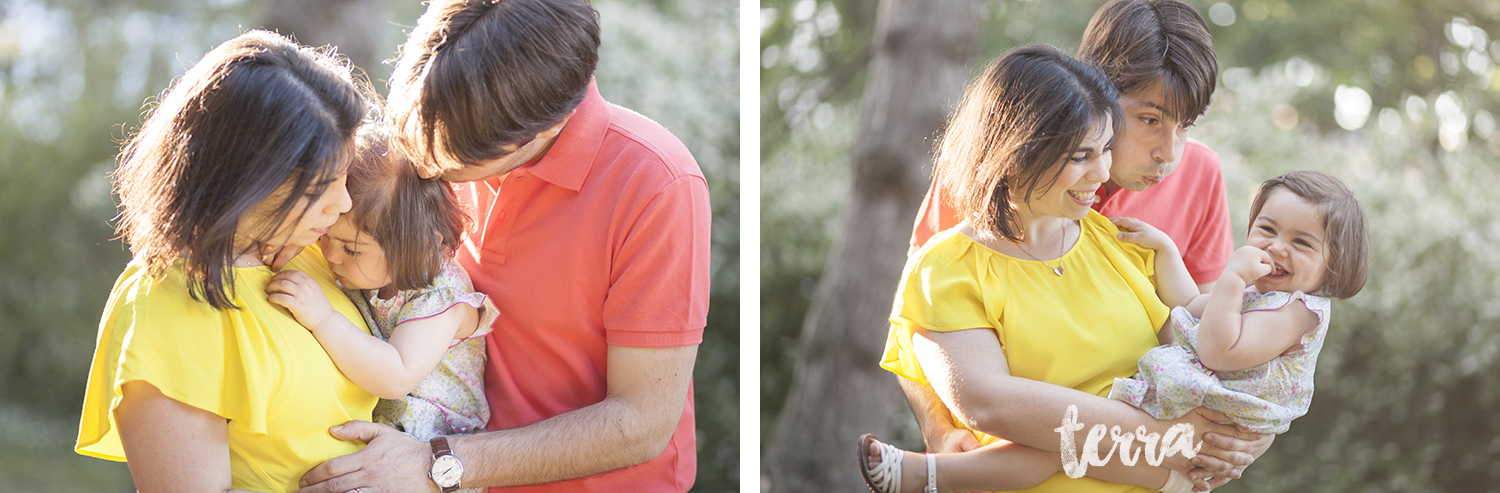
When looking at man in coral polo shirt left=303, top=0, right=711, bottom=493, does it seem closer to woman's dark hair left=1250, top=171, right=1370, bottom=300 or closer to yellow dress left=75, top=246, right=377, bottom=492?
yellow dress left=75, top=246, right=377, bottom=492

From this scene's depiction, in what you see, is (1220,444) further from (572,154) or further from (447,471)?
(447,471)

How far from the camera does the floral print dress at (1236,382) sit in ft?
6.04

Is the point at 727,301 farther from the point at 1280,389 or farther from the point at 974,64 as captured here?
the point at 1280,389

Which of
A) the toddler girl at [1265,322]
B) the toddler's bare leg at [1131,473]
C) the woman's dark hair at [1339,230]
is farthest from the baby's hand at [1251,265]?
the toddler's bare leg at [1131,473]

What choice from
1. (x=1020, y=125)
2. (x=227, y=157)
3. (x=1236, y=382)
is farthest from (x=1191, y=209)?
(x=227, y=157)

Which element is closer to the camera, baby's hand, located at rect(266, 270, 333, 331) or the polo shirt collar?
baby's hand, located at rect(266, 270, 333, 331)

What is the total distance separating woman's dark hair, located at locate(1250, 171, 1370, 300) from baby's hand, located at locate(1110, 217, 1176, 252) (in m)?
0.25

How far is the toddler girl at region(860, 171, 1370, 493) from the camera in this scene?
71.7 inches

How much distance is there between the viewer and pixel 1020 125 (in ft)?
6.15

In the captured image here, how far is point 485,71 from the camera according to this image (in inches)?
66.9

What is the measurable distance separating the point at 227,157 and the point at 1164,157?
186 centimetres

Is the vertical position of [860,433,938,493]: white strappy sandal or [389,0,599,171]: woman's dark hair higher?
[389,0,599,171]: woman's dark hair

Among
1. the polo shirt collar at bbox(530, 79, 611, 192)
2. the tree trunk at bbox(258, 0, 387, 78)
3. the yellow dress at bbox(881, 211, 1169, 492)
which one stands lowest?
the yellow dress at bbox(881, 211, 1169, 492)

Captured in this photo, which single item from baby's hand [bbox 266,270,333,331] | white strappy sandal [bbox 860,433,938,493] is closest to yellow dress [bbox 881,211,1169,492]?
white strappy sandal [bbox 860,433,938,493]
